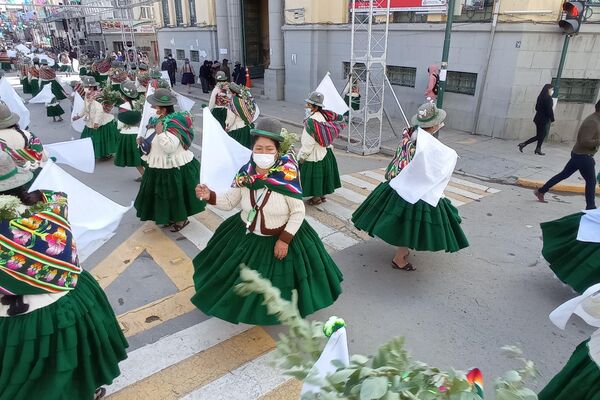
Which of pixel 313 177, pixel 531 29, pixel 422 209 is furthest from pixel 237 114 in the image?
pixel 531 29

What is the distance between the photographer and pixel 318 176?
7125mm

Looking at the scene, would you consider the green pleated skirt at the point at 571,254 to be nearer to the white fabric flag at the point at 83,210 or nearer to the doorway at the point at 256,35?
the white fabric flag at the point at 83,210

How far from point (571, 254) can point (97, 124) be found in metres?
9.39

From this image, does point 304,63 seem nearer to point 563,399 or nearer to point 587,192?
point 587,192

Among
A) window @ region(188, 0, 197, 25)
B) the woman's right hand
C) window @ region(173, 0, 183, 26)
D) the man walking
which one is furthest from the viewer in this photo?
window @ region(173, 0, 183, 26)

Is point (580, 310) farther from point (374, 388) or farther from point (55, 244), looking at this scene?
point (55, 244)

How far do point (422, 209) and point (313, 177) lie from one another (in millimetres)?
2606

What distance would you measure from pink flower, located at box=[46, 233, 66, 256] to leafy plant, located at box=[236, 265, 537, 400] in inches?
82.4

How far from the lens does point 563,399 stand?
2.63 m

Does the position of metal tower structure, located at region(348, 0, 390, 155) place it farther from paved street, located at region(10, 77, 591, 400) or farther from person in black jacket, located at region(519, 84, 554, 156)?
paved street, located at region(10, 77, 591, 400)

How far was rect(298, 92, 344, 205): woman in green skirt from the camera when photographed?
6.86 metres

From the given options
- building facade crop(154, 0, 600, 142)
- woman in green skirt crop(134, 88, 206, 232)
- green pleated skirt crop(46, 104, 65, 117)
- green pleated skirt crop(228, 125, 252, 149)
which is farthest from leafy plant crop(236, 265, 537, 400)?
green pleated skirt crop(46, 104, 65, 117)

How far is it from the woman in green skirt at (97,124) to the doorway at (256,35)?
12742 mm

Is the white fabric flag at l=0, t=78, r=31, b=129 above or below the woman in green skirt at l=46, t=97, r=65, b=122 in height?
above
